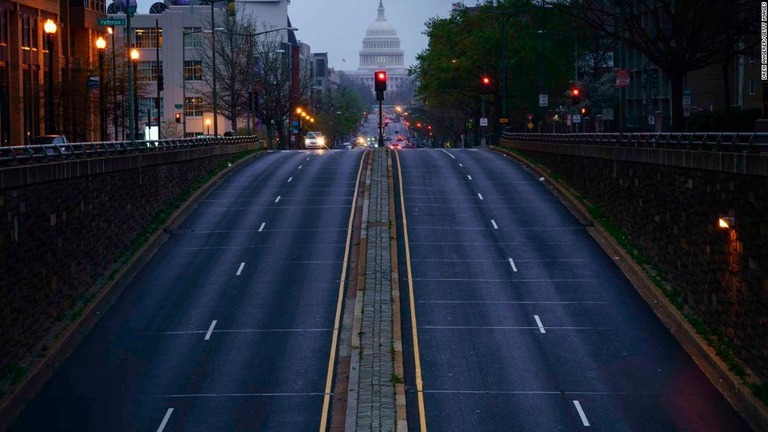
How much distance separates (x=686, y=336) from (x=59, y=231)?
59.3 feet

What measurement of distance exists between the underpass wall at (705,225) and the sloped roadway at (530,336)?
1.43 metres

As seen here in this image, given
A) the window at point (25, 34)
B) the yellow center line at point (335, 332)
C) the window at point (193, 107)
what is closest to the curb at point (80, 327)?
the yellow center line at point (335, 332)

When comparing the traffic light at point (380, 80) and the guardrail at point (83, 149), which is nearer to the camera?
the guardrail at point (83, 149)

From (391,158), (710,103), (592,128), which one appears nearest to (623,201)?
(391,158)

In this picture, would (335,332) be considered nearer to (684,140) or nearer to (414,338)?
(414,338)

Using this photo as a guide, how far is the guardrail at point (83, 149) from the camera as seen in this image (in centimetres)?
3123

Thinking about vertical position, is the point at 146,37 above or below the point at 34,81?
above

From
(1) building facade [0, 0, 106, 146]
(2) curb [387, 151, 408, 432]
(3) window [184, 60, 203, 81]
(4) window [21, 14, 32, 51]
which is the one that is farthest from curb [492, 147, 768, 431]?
(3) window [184, 60, 203, 81]

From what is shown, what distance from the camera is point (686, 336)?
108 ft

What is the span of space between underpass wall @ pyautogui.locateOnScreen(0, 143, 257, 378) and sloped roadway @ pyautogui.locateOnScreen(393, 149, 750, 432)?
990 centimetres

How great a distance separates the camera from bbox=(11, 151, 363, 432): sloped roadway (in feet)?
88.8

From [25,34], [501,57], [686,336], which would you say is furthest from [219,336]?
[501,57]

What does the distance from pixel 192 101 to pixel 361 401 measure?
118 metres

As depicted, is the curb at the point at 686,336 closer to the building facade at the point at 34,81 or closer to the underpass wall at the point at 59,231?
the underpass wall at the point at 59,231
